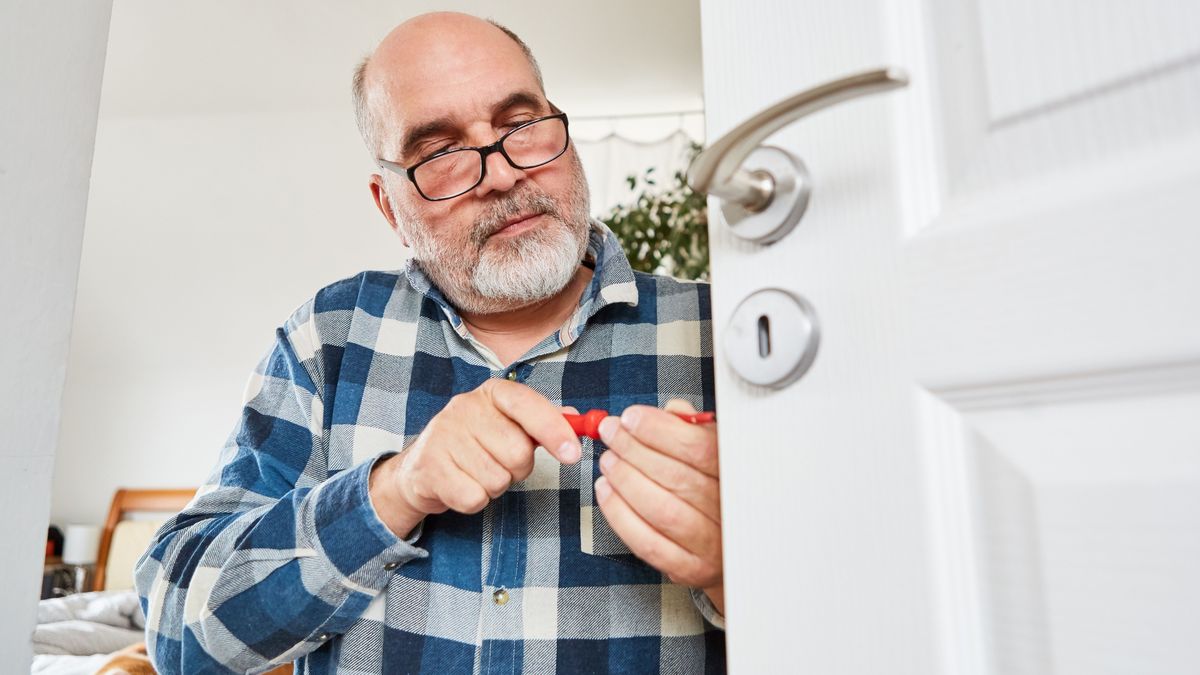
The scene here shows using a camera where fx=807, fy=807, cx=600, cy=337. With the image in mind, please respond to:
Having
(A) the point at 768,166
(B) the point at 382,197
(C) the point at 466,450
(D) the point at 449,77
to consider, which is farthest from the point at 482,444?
(B) the point at 382,197

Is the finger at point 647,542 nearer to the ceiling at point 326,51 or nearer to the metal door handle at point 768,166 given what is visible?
the metal door handle at point 768,166

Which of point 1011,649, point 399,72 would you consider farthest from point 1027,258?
point 399,72

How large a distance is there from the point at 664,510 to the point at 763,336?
147mm

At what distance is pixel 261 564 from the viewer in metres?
0.80

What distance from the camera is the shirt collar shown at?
3.19 ft

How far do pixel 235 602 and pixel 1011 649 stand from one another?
2.34ft

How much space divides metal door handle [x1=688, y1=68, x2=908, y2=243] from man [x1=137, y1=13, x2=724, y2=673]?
0.15 meters

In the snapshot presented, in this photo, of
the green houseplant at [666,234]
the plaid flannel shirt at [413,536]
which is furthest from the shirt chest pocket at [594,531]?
the green houseplant at [666,234]

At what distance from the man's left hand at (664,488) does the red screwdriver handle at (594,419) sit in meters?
0.02

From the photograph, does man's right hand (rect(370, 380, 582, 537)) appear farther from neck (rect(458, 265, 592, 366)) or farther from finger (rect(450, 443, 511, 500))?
neck (rect(458, 265, 592, 366))

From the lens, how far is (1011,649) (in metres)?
0.36

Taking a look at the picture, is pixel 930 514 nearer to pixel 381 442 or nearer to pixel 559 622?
pixel 559 622

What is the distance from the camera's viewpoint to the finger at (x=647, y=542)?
0.53 metres

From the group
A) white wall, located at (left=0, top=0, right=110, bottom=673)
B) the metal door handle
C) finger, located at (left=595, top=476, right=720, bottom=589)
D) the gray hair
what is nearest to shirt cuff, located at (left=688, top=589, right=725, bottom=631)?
finger, located at (left=595, top=476, right=720, bottom=589)
